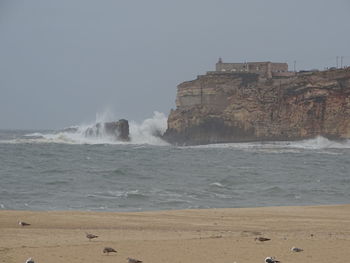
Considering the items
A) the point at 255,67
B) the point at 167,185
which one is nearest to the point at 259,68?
the point at 255,67

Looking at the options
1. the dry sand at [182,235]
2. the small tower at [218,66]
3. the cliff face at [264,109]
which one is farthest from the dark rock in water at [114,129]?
the dry sand at [182,235]

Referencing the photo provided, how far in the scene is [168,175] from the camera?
34.2m

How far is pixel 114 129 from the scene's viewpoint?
92.8 m

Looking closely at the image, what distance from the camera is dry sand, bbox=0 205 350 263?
11.7 m

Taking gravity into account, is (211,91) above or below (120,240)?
above

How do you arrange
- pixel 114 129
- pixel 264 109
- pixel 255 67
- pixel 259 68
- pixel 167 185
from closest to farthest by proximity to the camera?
pixel 167 185, pixel 264 109, pixel 259 68, pixel 255 67, pixel 114 129

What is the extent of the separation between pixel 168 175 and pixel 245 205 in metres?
11.5

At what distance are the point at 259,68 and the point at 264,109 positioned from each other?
8198 mm

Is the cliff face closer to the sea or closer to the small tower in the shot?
the small tower

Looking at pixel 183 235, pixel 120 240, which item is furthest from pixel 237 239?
pixel 120 240

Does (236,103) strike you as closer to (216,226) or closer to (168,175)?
(168,175)

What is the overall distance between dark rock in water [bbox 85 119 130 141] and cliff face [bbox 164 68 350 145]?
895cm

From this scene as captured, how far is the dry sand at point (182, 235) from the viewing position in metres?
11.7

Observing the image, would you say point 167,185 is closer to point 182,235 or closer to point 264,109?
point 182,235
